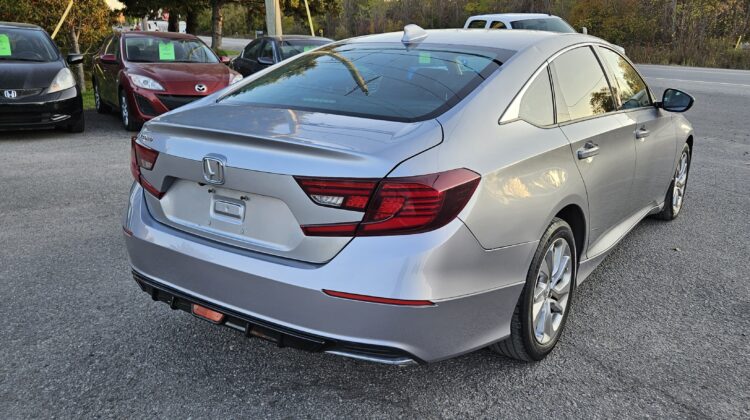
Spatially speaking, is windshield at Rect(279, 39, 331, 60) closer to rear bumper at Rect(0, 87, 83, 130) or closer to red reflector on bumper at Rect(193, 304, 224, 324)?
rear bumper at Rect(0, 87, 83, 130)

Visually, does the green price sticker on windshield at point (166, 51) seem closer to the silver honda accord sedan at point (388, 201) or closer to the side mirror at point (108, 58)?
the side mirror at point (108, 58)

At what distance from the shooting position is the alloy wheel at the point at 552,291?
2984 millimetres

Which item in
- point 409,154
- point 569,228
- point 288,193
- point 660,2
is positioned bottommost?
point 569,228

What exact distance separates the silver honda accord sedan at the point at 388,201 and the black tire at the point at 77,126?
684 centimetres

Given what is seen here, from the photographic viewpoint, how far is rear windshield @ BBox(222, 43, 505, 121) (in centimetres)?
284

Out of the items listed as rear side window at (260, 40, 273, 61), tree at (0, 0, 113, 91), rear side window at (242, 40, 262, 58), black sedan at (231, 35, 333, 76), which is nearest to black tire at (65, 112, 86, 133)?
black sedan at (231, 35, 333, 76)

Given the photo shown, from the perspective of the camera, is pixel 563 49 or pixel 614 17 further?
pixel 614 17

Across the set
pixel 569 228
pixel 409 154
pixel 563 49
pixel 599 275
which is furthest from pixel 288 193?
pixel 599 275

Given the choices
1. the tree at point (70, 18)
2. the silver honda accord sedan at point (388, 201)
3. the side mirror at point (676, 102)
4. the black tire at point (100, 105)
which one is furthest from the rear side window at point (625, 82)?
the tree at point (70, 18)

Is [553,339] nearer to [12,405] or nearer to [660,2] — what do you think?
[12,405]

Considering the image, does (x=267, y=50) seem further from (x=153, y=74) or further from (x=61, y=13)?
(x=61, y=13)

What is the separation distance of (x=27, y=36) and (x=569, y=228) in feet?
30.1

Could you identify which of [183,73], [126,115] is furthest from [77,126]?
[183,73]

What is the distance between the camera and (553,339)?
3154 mm
